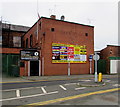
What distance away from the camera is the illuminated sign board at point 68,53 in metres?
20.9

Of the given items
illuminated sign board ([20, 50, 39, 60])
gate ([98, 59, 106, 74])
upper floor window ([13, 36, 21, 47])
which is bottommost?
gate ([98, 59, 106, 74])

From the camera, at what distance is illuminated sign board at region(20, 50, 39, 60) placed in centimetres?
1930

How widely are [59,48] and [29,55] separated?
4.64 m

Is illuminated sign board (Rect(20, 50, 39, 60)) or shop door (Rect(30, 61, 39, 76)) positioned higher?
illuminated sign board (Rect(20, 50, 39, 60))

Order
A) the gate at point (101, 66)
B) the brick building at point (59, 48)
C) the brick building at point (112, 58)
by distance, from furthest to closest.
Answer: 1. the brick building at point (112, 58)
2. the gate at point (101, 66)
3. the brick building at point (59, 48)

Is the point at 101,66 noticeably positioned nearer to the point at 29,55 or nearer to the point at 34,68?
the point at 34,68

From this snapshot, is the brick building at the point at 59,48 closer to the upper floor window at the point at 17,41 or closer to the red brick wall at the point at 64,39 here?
the red brick wall at the point at 64,39

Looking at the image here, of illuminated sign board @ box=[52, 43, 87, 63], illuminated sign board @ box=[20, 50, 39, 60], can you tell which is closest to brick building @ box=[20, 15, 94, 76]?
illuminated sign board @ box=[52, 43, 87, 63]

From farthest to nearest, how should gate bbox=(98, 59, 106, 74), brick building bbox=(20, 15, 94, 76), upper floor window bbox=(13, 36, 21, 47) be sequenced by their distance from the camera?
upper floor window bbox=(13, 36, 21, 47) < gate bbox=(98, 59, 106, 74) < brick building bbox=(20, 15, 94, 76)

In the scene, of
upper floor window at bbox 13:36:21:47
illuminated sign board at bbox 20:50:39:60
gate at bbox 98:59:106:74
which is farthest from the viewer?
upper floor window at bbox 13:36:21:47

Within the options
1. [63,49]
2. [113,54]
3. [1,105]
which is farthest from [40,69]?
[113,54]

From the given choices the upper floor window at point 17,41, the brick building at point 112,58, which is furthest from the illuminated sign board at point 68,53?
the upper floor window at point 17,41

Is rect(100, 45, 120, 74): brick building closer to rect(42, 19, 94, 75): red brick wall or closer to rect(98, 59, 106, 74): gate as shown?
rect(98, 59, 106, 74): gate

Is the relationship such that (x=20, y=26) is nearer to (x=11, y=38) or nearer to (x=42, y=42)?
(x=11, y=38)
